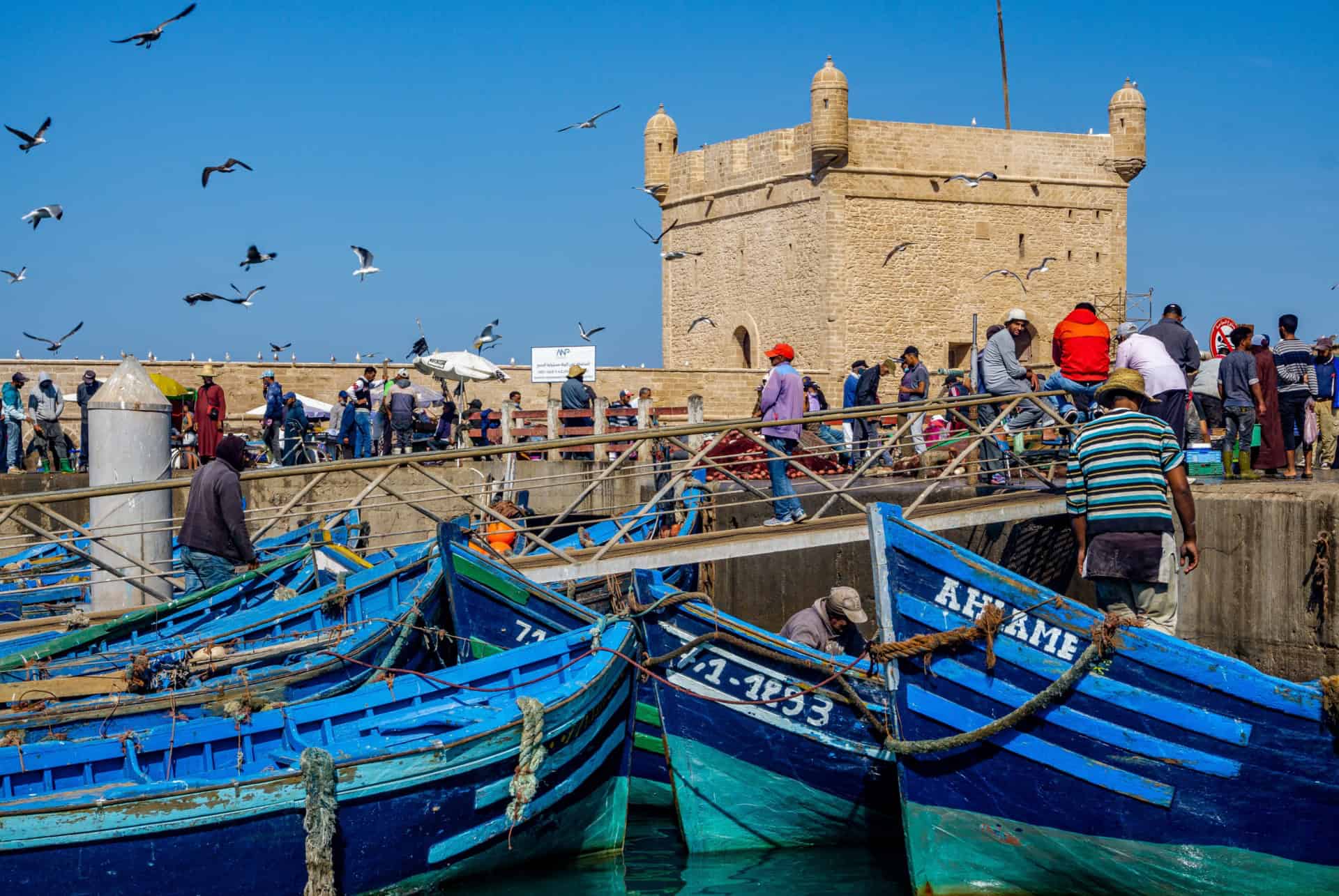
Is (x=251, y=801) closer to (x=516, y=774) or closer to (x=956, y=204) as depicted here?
(x=516, y=774)

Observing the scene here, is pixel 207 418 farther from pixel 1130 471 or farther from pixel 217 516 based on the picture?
pixel 1130 471

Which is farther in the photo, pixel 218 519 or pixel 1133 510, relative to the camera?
pixel 218 519

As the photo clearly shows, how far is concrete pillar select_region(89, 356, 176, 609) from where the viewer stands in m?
11.5

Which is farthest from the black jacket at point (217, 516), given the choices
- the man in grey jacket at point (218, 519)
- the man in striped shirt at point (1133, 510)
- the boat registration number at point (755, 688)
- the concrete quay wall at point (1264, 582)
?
the concrete quay wall at point (1264, 582)

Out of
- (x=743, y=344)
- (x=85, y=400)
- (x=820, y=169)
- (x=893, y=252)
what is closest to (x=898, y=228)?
(x=893, y=252)

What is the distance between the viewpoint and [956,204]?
3591 cm

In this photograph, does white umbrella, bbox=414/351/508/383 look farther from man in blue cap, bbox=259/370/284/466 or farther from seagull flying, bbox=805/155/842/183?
seagull flying, bbox=805/155/842/183

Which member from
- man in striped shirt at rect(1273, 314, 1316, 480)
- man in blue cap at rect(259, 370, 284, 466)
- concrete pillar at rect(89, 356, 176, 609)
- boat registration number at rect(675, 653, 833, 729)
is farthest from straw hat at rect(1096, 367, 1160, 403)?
man in blue cap at rect(259, 370, 284, 466)

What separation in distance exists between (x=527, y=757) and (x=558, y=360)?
1532 centimetres

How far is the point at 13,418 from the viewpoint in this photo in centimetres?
1923

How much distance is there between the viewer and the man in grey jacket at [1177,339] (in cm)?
1073

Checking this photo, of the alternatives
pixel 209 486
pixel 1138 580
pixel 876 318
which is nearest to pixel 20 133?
pixel 209 486

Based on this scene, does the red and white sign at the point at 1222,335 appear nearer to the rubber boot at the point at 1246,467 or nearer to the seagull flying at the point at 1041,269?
the rubber boot at the point at 1246,467

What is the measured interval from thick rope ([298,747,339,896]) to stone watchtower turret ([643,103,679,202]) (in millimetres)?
33122
